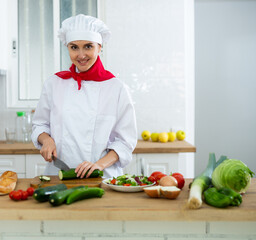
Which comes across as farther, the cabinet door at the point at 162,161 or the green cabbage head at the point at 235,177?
the cabinet door at the point at 162,161

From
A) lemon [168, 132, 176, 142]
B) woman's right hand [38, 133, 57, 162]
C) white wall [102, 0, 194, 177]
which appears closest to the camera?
woman's right hand [38, 133, 57, 162]

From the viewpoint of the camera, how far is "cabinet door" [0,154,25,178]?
3004mm

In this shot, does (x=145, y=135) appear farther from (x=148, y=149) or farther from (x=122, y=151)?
(x=122, y=151)

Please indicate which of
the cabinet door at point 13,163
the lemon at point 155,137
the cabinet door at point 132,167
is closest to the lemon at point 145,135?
the lemon at point 155,137

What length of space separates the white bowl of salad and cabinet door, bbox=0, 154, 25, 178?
164cm

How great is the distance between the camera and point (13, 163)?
302cm

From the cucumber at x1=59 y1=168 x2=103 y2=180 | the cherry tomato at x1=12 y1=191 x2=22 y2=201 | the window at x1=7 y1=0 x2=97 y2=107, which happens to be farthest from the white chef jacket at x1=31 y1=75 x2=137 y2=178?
the window at x1=7 y1=0 x2=97 y2=107

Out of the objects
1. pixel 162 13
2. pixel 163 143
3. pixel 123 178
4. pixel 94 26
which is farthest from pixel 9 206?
pixel 162 13

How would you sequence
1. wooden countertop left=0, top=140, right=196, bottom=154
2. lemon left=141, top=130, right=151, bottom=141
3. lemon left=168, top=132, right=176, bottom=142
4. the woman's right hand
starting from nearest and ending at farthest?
the woman's right hand < wooden countertop left=0, top=140, right=196, bottom=154 < lemon left=168, top=132, right=176, bottom=142 < lemon left=141, top=130, right=151, bottom=141

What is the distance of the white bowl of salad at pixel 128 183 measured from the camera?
1488 mm

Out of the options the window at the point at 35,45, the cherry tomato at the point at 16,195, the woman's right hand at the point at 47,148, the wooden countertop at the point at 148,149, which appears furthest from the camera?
the window at the point at 35,45

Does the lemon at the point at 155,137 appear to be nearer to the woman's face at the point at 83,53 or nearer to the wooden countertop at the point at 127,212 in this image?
the woman's face at the point at 83,53

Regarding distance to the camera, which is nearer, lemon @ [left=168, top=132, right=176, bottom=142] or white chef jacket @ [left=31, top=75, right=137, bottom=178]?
white chef jacket @ [left=31, top=75, right=137, bottom=178]

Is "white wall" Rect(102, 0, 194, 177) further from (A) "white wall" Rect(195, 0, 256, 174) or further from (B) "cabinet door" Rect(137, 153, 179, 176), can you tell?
(A) "white wall" Rect(195, 0, 256, 174)
